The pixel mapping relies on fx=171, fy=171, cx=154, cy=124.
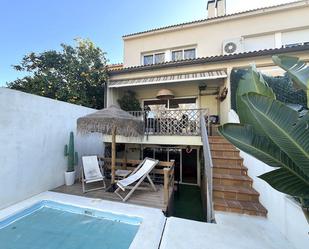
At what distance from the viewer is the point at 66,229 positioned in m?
5.43

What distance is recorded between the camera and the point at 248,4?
45.9 ft

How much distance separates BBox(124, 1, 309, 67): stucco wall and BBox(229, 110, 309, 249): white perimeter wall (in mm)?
11632

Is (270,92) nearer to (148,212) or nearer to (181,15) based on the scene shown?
(148,212)

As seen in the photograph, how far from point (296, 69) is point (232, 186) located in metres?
5.31

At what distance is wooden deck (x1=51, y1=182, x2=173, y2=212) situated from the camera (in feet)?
22.5

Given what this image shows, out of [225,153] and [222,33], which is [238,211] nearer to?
[225,153]

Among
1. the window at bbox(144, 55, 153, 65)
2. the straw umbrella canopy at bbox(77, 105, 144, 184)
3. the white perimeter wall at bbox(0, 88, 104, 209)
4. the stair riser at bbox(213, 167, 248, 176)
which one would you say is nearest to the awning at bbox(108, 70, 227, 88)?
the white perimeter wall at bbox(0, 88, 104, 209)

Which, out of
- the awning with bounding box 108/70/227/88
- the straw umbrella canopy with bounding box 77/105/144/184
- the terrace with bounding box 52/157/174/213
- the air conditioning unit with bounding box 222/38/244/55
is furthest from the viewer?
the air conditioning unit with bounding box 222/38/244/55

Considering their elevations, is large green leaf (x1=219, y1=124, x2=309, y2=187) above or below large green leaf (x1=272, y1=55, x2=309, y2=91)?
below

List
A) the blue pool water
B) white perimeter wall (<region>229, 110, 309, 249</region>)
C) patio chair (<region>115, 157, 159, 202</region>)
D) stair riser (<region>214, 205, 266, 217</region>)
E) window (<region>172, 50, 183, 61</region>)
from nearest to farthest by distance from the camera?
white perimeter wall (<region>229, 110, 309, 249</region>)
the blue pool water
stair riser (<region>214, 205, 266, 217</region>)
patio chair (<region>115, 157, 159, 202</region>)
window (<region>172, 50, 183, 61</region>)

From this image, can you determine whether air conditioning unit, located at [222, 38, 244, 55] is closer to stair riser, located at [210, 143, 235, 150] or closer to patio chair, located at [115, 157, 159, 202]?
stair riser, located at [210, 143, 235, 150]

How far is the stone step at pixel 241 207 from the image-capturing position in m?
5.20

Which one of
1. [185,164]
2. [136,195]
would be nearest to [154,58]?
[185,164]

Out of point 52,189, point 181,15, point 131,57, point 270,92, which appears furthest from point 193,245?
point 181,15
